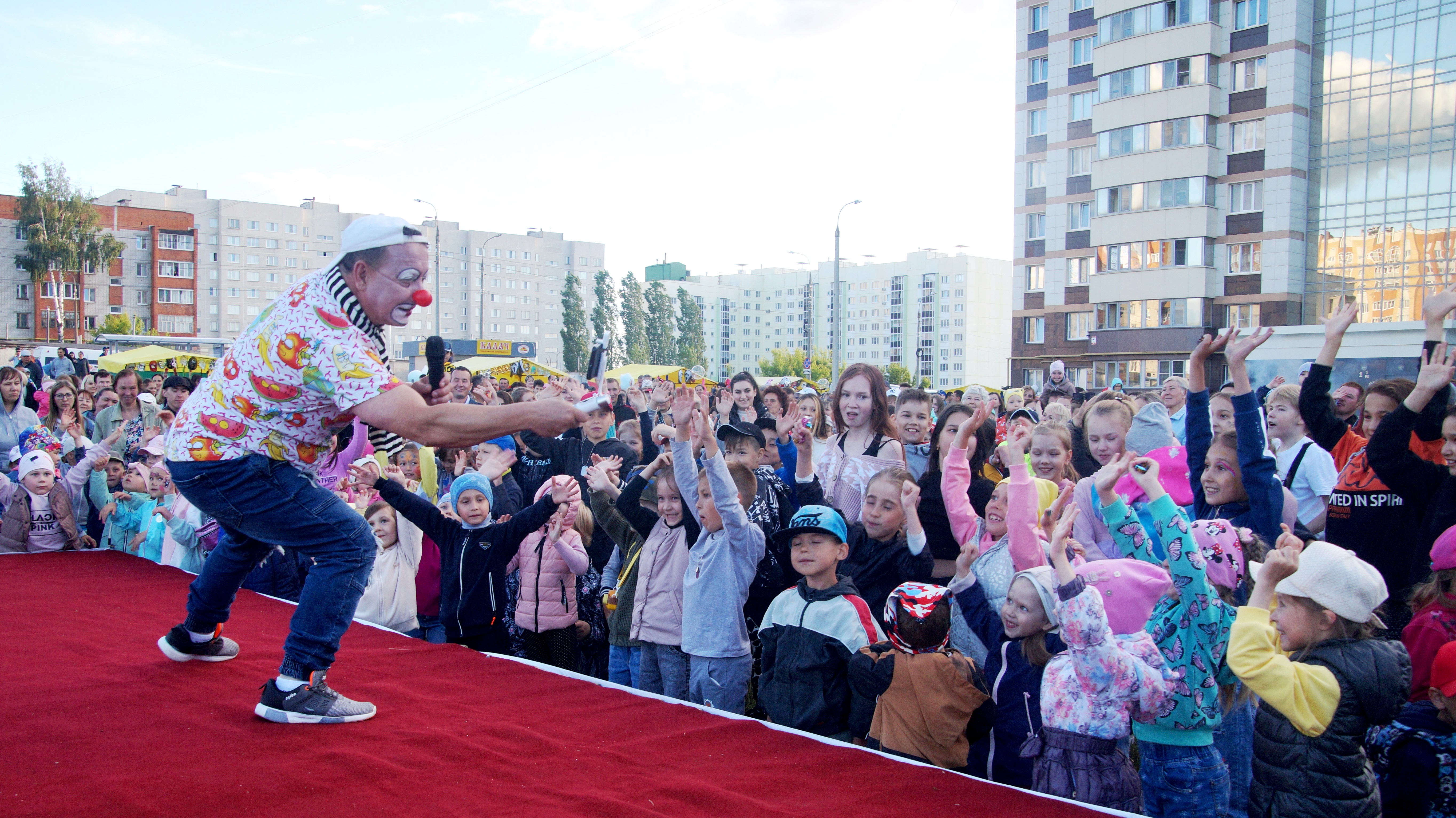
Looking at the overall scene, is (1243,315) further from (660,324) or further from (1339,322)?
(660,324)

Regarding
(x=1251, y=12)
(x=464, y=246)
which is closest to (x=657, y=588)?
(x=1251, y=12)

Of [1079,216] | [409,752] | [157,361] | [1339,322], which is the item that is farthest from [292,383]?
[1079,216]

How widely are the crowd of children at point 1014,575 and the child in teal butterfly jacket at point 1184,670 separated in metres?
0.01

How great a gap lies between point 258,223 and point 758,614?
93.9 meters

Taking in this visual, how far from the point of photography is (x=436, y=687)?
3.60 m

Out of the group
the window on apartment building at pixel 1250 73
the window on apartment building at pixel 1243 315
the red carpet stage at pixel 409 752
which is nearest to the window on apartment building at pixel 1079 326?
the window on apartment building at pixel 1243 315

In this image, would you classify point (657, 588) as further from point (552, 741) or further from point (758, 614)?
point (552, 741)

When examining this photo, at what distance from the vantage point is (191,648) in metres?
3.70

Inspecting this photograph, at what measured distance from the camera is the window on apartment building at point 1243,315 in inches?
1334

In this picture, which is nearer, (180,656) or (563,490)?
(180,656)

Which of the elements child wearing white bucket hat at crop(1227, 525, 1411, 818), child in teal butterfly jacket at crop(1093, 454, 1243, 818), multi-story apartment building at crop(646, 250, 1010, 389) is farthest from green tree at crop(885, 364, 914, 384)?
child wearing white bucket hat at crop(1227, 525, 1411, 818)

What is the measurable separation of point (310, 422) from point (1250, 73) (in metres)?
39.0

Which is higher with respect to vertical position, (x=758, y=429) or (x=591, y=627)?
(x=758, y=429)

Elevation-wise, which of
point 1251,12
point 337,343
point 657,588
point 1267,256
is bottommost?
point 657,588
